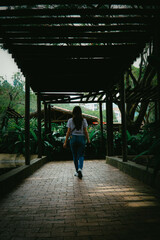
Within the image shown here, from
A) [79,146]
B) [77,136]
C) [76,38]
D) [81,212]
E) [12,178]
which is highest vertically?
[76,38]

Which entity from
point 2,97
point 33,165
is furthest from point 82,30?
point 2,97

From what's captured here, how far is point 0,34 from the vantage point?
158 inches

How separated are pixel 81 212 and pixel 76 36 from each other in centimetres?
310

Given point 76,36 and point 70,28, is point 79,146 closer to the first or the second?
point 76,36

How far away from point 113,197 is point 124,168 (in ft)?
7.98

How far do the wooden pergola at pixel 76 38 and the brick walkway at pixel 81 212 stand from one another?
2.39 meters

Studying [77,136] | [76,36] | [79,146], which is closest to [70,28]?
[76,36]

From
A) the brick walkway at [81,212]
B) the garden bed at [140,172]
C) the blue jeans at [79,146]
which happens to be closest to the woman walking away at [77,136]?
the blue jeans at [79,146]

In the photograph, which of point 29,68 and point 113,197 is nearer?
point 113,197

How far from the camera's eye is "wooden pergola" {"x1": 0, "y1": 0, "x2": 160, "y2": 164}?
11.2 feet

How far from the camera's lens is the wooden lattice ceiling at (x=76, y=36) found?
11.2ft

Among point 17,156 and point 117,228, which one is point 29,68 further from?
point 117,228

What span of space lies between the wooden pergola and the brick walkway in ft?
7.84

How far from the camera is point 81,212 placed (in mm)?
2896
